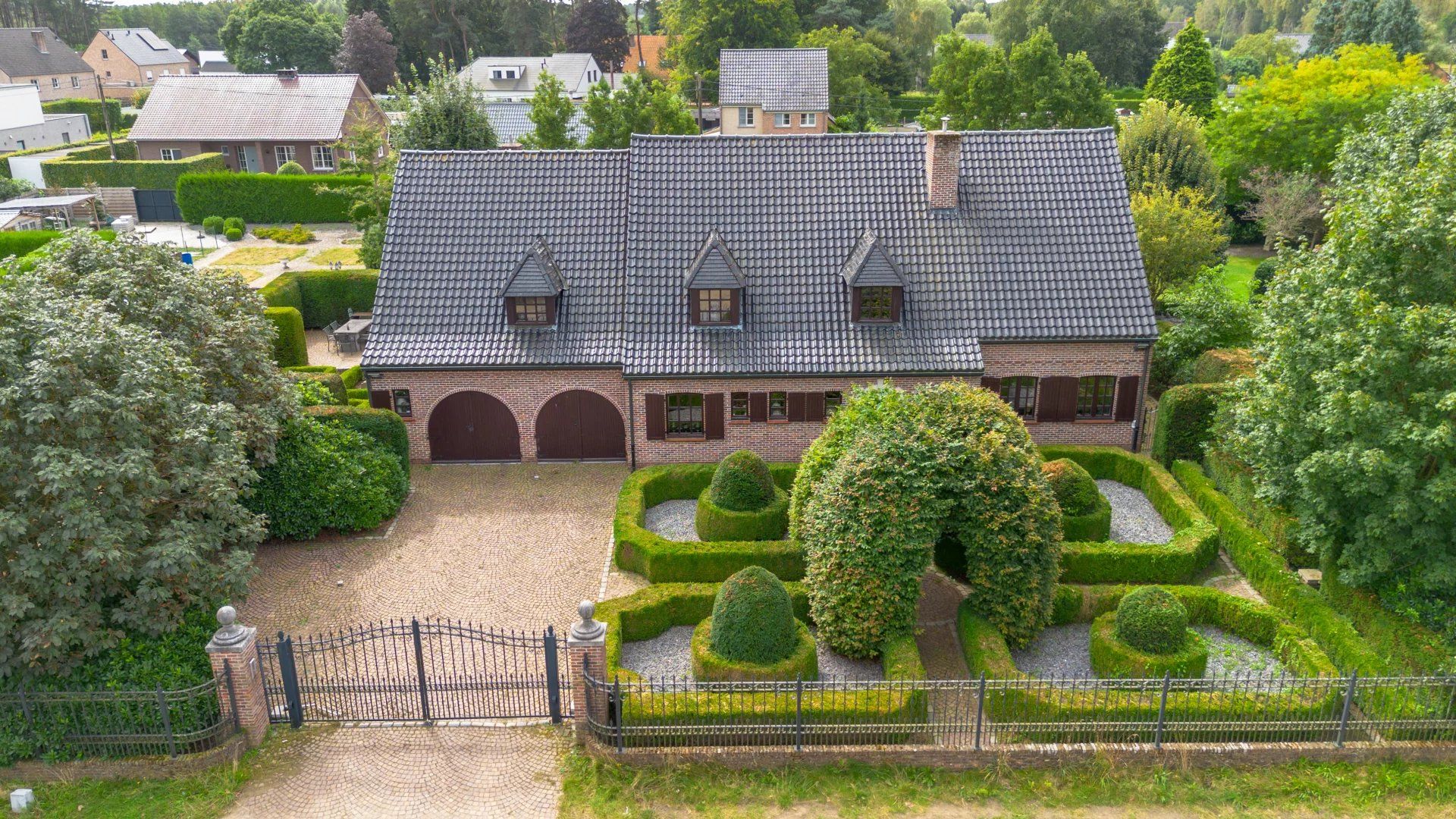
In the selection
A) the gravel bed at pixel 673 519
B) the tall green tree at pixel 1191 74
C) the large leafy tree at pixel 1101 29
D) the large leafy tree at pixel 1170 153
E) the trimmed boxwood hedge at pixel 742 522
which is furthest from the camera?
the large leafy tree at pixel 1101 29

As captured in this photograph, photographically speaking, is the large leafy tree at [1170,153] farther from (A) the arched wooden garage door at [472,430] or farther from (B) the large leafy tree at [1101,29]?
(B) the large leafy tree at [1101,29]

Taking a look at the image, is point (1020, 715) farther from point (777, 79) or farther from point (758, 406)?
point (777, 79)

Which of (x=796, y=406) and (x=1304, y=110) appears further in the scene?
(x=1304, y=110)

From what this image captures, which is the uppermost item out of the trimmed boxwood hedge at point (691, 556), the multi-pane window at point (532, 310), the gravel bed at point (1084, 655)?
the multi-pane window at point (532, 310)

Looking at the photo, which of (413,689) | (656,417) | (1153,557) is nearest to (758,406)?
(656,417)

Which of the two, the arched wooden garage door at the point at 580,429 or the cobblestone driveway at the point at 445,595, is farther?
the arched wooden garage door at the point at 580,429

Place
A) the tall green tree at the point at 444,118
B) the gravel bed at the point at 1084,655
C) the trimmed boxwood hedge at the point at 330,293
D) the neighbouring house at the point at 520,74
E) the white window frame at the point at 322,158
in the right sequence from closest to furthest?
the gravel bed at the point at 1084,655 < the trimmed boxwood hedge at the point at 330,293 < the tall green tree at the point at 444,118 < the white window frame at the point at 322,158 < the neighbouring house at the point at 520,74

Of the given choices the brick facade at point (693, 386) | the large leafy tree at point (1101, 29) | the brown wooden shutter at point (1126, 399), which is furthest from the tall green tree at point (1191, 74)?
the brick facade at point (693, 386)
